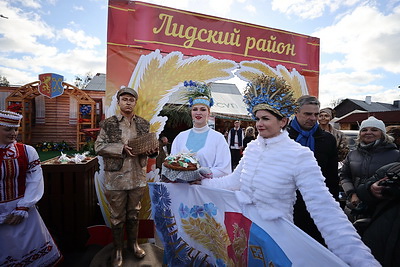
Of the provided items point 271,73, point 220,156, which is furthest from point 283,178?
point 271,73

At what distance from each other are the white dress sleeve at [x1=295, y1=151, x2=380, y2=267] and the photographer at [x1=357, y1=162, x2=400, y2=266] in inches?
12.3

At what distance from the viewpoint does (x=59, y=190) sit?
3020mm

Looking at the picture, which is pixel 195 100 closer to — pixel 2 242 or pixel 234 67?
pixel 234 67

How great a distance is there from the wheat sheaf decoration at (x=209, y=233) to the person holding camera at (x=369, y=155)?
1754 mm

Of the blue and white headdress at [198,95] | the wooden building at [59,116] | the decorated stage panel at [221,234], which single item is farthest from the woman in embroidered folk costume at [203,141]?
the wooden building at [59,116]

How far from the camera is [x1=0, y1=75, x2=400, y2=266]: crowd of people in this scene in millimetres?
1273

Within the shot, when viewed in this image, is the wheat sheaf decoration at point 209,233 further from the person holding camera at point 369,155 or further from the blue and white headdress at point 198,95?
the person holding camera at point 369,155

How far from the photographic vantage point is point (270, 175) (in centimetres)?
148

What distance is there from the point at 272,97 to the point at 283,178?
62 cm

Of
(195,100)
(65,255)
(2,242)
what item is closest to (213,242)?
(195,100)

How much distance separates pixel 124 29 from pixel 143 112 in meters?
1.26

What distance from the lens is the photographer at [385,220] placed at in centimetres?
120

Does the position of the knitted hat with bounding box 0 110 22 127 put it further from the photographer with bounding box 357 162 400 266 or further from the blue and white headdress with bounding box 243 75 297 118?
the photographer with bounding box 357 162 400 266

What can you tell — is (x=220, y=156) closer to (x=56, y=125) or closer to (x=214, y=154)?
(x=214, y=154)
